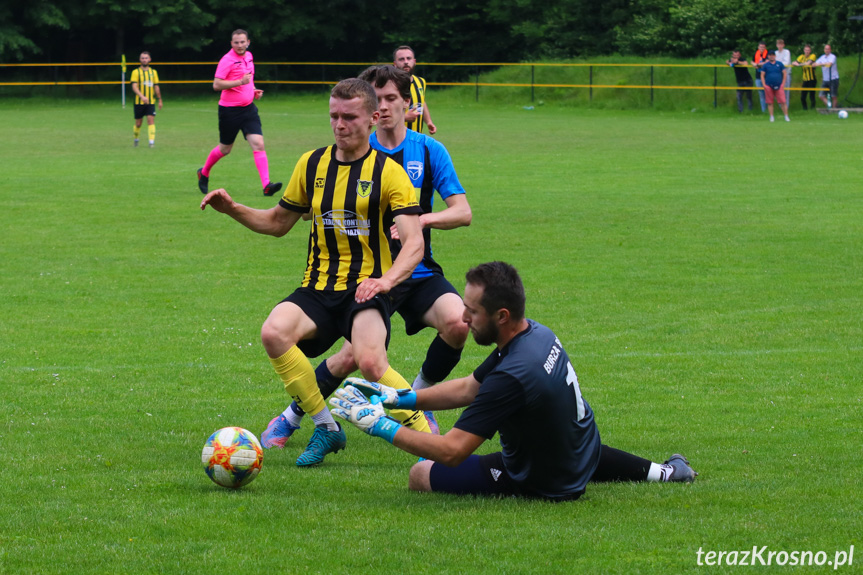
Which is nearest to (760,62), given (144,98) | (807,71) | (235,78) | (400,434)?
(807,71)

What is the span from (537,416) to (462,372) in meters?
3.25

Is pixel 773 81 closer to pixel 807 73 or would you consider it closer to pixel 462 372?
pixel 807 73

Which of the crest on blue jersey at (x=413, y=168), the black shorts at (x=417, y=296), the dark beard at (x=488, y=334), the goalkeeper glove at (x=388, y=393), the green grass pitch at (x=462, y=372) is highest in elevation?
the crest on blue jersey at (x=413, y=168)

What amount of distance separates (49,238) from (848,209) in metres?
11.0

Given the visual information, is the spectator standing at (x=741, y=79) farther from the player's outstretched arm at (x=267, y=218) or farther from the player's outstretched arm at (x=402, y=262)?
the player's outstretched arm at (x=402, y=262)

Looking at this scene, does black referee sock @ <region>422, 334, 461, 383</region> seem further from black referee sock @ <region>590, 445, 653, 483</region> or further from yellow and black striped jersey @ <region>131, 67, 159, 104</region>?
yellow and black striped jersey @ <region>131, 67, 159, 104</region>

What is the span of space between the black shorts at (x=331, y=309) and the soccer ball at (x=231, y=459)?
Result: 0.87m

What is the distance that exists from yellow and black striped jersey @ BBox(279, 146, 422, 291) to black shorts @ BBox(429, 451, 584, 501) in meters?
1.26

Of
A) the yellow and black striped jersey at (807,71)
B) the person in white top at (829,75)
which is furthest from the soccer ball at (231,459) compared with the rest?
the yellow and black striped jersey at (807,71)

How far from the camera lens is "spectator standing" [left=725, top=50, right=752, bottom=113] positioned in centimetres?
3734

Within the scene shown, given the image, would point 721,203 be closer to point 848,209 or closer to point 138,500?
point 848,209

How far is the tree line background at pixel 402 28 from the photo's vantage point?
45719 mm

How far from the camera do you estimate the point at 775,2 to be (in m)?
45.9

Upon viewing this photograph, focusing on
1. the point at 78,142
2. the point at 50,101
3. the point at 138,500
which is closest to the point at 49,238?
the point at 138,500
